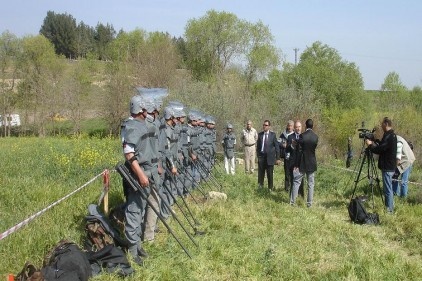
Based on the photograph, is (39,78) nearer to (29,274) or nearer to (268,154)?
(268,154)

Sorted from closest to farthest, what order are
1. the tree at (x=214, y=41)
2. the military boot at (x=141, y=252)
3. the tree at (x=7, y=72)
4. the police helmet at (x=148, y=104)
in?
the military boot at (x=141, y=252) → the police helmet at (x=148, y=104) → the tree at (x=7, y=72) → the tree at (x=214, y=41)

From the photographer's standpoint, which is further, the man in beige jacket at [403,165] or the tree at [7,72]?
the tree at [7,72]

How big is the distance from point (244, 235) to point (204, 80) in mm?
38570

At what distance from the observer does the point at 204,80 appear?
146ft

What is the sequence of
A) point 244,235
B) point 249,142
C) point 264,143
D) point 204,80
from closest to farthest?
point 244,235
point 264,143
point 249,142
point 204,80

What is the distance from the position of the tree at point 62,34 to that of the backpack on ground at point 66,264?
78234 mm

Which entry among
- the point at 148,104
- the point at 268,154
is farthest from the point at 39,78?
the point at 148,104

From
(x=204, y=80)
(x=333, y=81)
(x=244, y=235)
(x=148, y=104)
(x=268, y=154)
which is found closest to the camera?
(x=148, y=104)

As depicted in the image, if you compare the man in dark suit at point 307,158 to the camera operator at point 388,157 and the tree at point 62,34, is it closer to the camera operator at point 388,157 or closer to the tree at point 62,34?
the camera operator at point 388,157

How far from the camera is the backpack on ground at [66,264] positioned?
4.29 metres

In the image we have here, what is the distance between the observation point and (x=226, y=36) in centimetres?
4544

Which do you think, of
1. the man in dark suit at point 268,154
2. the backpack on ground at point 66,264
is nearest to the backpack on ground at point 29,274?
the backpack on ground at point 66,264

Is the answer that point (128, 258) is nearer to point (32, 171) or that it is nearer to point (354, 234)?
point (354, 234)

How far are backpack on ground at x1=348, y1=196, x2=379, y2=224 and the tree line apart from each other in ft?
52.2
